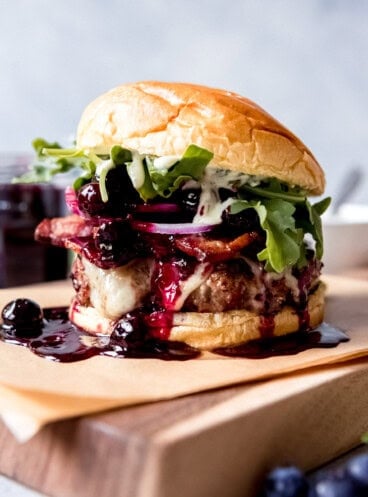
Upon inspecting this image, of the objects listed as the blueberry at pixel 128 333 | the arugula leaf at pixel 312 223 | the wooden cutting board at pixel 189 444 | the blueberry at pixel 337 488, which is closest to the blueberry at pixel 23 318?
the blueberry at pixel 128 333

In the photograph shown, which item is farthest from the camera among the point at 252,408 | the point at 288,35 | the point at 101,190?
the point at 288,35

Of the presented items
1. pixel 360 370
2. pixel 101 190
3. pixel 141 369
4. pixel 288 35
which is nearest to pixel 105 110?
pixel 101 190

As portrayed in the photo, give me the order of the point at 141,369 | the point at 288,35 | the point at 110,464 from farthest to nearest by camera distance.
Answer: the point at 288,35, the point at 141,369, the point at 110,464

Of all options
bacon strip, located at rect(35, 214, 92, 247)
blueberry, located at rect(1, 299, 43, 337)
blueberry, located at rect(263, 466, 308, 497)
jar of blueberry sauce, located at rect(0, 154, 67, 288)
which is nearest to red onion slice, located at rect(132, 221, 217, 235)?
bacon strip, located at rect(35, 214, 92, 247)

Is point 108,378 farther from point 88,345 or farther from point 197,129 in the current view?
point 197,129

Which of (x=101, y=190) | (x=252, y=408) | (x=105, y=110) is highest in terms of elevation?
(x=105, y=110)

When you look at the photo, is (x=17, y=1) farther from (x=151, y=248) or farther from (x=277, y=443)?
(x=277, y=443)

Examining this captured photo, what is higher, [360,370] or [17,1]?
[17,1]
